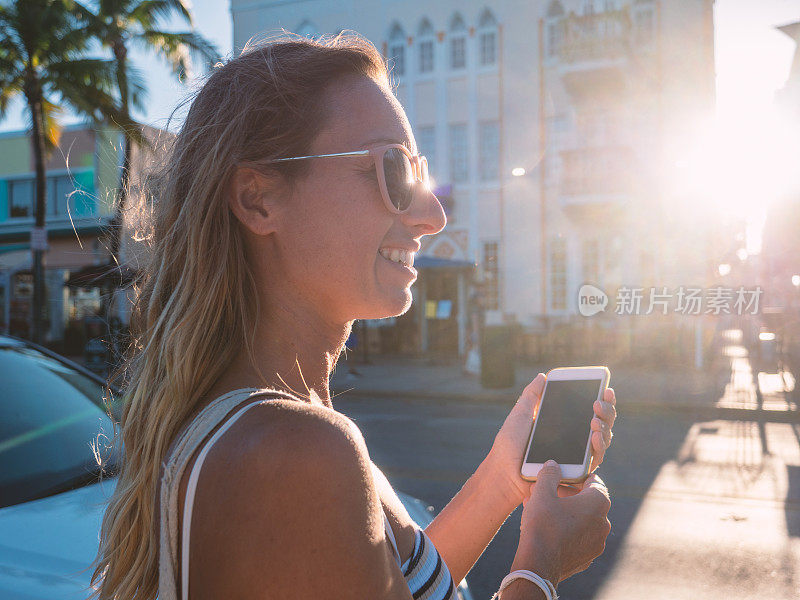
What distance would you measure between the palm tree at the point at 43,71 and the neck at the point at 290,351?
15473 millimetres

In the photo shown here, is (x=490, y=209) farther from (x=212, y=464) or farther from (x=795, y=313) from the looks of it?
(x=212, y=464)

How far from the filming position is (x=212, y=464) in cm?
92

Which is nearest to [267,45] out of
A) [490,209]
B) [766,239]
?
[490,209]

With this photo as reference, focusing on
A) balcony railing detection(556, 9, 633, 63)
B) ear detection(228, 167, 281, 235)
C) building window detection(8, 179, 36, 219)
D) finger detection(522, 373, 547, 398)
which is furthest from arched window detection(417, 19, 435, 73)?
ear detection(228, 167, 281, 235)

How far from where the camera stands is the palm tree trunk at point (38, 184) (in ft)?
50.2

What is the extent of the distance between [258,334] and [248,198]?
24 centimetres

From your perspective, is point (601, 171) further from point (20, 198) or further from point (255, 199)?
point (20, 198)

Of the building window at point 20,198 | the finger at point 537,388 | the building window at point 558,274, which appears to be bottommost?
the finger at point 537,388

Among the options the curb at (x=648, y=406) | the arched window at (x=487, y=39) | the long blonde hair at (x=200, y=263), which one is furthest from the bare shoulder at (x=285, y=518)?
the arched window at (x=487, y=39)

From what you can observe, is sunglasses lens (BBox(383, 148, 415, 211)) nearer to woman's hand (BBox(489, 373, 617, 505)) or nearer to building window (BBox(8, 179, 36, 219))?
woman's hand (BBox(489, 373, 617, 505))

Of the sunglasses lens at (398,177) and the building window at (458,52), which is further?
the building window at (458,52)

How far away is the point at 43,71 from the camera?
15.8 m

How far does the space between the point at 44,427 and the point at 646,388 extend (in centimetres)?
1266

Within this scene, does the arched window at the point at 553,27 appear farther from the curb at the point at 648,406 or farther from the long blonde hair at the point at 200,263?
the long blonde hair at the point at 200,263
